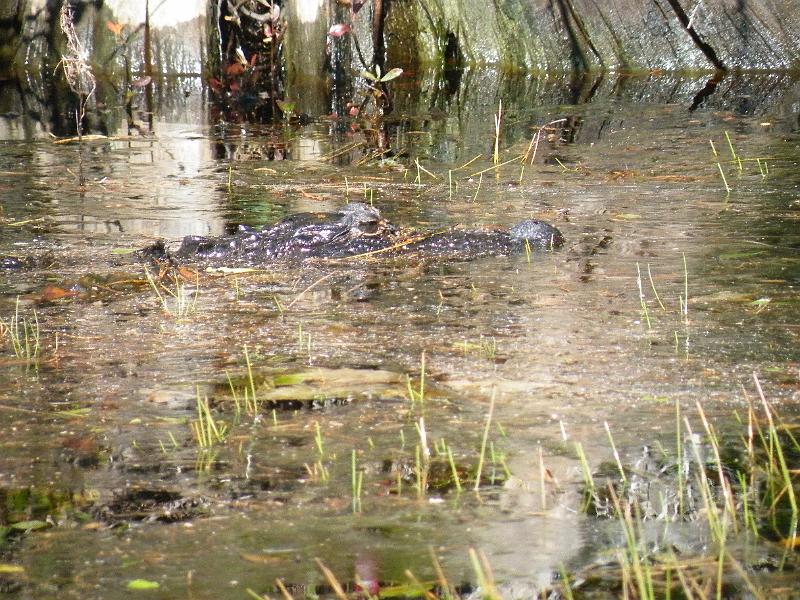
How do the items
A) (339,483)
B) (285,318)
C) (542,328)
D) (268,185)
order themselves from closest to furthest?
(339,483) → (542,328) → (285,318) → (268,185)

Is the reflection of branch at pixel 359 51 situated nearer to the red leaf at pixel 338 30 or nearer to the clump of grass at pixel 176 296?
the red leaf at pixel 338 30

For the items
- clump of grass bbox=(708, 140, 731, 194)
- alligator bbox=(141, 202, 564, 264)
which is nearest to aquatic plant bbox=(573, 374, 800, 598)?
alligator bbox=(141, 202, 564, 264)

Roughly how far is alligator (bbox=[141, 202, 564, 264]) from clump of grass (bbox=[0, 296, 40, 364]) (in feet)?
3.37

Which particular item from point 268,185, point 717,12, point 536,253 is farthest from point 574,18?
point 536,253

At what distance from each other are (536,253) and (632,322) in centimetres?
119

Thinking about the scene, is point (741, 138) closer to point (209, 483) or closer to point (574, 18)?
point (574, 18)

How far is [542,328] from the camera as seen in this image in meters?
3.76

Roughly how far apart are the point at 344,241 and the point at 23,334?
65.4 inches

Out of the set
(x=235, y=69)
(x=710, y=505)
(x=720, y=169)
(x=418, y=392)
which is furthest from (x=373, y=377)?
(x=235, y=69)

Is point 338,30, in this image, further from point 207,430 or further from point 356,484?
point 356,484

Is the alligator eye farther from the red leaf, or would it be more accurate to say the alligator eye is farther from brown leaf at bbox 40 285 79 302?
the red leaf

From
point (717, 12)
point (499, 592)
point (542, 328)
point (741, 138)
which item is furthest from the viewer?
point (717, 12)

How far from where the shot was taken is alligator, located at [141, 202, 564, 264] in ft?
16.4

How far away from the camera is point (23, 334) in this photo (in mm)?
3865
